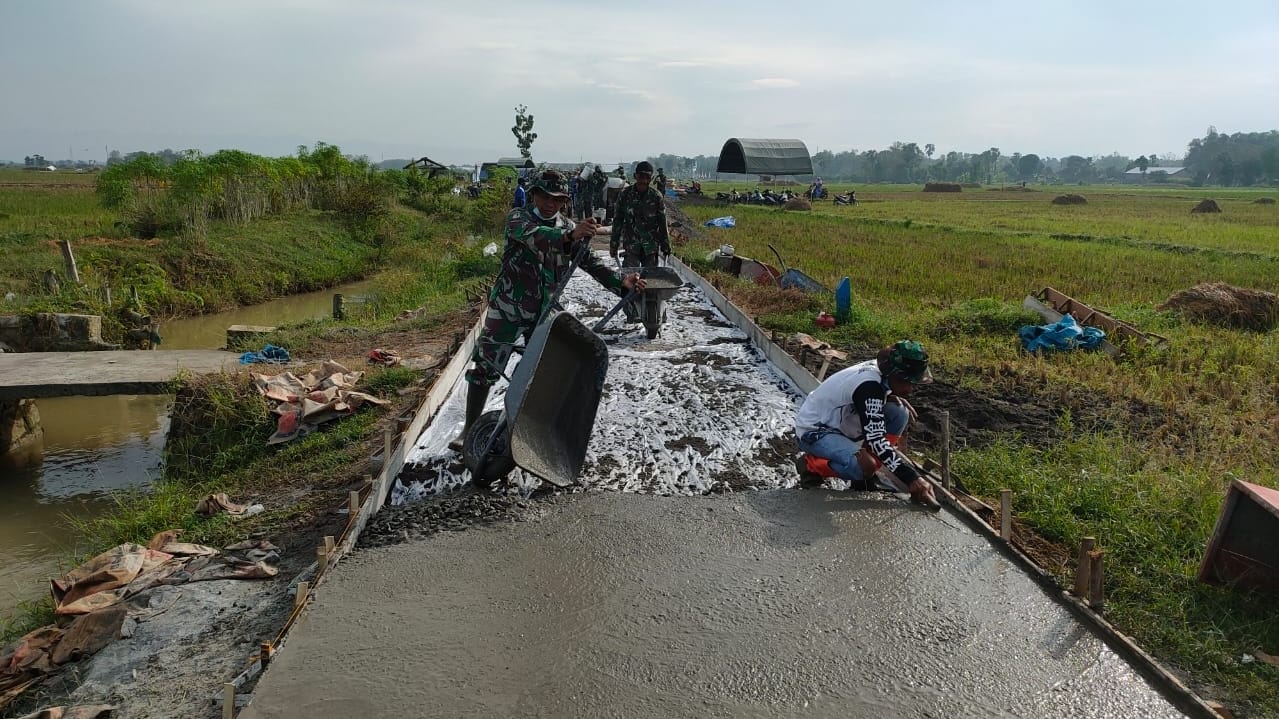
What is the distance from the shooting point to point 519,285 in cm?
425

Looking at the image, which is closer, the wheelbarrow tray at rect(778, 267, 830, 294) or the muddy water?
the muddy water

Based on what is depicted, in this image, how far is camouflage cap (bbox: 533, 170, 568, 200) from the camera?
410cm

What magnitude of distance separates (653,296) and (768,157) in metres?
36.7

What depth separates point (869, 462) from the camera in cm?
400

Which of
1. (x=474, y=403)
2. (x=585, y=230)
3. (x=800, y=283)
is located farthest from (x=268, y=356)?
(x=800, y=283)

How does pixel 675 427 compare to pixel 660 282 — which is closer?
pixel 675 427

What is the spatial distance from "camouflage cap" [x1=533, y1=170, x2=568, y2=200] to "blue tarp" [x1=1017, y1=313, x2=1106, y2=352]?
5.64m

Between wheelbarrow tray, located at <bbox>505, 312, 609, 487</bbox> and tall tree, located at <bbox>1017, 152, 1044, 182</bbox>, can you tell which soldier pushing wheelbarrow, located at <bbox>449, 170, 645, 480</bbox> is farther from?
tall tree, located at <bbox>1017, 152, 1044, 182</bbox>

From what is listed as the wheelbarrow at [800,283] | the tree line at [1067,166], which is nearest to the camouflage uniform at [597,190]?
Result: the wheelbarrow at [800,283]

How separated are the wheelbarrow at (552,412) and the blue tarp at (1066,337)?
558 cm

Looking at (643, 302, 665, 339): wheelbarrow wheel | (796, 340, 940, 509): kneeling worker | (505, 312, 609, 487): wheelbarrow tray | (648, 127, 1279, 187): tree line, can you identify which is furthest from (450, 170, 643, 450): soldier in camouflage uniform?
(648, 127, 1279, 187): tree line

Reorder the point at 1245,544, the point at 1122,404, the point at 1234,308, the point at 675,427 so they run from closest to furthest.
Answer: the point at 1245,544, the point at 675,427, the point at 1122,404, the point at 1234,308

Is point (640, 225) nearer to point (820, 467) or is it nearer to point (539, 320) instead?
point (539, 320)

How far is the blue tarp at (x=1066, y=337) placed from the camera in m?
7.82
